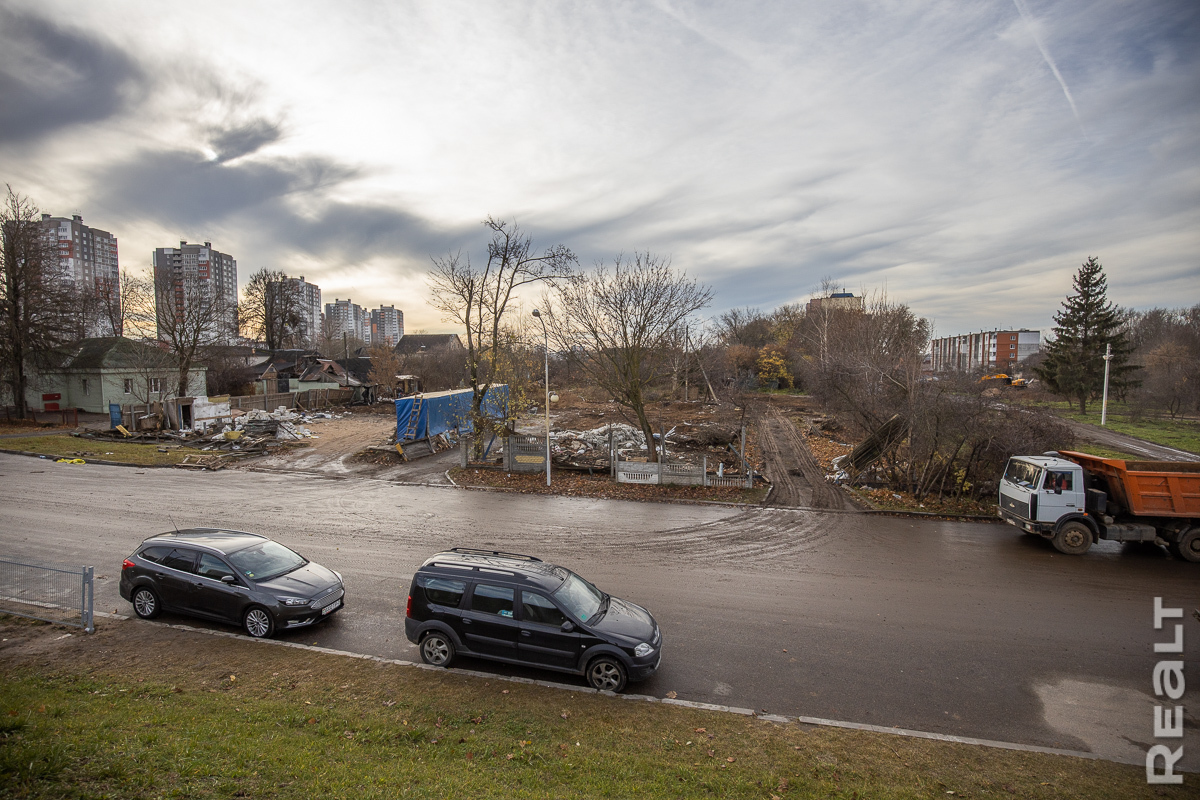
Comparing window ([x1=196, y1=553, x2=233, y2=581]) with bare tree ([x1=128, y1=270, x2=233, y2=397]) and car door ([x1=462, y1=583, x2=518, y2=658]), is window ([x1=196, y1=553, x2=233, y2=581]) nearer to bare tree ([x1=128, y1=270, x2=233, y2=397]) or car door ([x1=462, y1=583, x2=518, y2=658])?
car door ([x1=462, y1=583, x2=518, y2=658])

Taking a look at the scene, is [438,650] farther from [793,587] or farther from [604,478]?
[604,478]


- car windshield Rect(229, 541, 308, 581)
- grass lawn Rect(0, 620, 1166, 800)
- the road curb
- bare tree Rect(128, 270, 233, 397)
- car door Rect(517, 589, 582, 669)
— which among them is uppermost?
bare tree Rect(128, 270, 233, 397)

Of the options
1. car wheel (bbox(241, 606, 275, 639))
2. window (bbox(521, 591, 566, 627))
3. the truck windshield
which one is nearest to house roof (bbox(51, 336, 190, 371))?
car wheel (bbox(241, 606, 275, 639))

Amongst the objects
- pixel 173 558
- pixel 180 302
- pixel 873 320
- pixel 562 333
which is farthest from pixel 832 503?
pixel 180 302

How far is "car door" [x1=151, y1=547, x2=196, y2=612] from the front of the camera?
926cm

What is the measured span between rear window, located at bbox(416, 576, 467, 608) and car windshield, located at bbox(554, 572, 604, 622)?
1525 mm

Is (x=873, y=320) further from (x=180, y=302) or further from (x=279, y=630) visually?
(x=180, y=302)

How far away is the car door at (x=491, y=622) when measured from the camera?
7762 mm

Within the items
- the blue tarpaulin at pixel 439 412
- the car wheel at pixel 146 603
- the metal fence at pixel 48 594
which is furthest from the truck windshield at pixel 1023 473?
the metal fence at pixel 48 594

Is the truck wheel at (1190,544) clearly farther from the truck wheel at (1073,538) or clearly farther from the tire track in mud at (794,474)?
the tire track in mud at (794,474)

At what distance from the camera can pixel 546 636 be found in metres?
7.61

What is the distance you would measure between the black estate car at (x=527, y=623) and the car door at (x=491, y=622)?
14 millimetres

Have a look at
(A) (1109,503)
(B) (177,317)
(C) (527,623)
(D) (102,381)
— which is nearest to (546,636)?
(C) (527,623)

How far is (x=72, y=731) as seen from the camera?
5.61 metres
